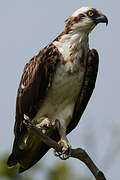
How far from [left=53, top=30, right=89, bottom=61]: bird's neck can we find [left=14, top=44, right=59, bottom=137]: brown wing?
130 millimetres

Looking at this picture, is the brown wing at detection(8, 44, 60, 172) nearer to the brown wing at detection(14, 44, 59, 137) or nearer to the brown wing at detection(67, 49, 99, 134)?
the brown wing at detection(14, 44, 59, 137)

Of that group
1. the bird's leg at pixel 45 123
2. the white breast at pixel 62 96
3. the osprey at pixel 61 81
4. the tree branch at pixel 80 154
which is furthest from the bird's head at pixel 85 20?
the tree branch at pixel 80 154

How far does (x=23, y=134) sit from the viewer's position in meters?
7.64

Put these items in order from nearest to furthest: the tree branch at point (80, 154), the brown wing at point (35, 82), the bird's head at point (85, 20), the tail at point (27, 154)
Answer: the tree branch at point (80, 154), the brown wing at point (35, 82), the bird's head at point (85, 20), the tail at point (27, 154)

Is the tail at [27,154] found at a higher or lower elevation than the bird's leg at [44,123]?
lower

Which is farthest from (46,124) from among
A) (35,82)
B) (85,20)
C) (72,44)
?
(85,20)

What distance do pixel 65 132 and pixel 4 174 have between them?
65.4 inches

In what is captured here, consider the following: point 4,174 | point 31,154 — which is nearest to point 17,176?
point 4,174

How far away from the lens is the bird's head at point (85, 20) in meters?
7.49

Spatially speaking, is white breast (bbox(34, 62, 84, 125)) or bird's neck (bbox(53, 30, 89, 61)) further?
bird's neck (bbox(53, 30, 89, 61))

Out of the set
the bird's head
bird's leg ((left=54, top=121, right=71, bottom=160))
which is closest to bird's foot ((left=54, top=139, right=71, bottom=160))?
bird's leg ((left=54, top=121, right=71, bottom=160))

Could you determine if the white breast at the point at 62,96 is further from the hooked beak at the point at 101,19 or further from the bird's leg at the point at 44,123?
the hooked beak at the point at 101,19

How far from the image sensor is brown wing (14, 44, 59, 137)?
721 centimetres

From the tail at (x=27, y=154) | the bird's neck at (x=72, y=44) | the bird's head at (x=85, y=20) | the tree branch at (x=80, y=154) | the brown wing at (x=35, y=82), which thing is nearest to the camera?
the tree branch at (x=80, y=154)
